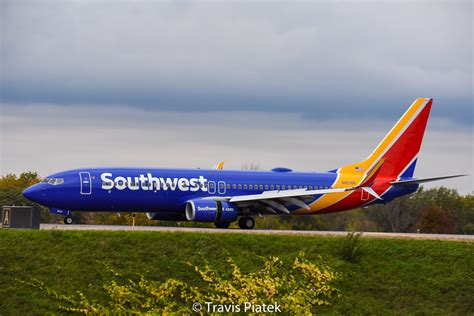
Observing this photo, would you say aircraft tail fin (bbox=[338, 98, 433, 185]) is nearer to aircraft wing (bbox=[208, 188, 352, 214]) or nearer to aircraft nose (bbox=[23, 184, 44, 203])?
aircraft wing (bbox=[208, 188, 352, 214])

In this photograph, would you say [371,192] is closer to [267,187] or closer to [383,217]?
[267,187]

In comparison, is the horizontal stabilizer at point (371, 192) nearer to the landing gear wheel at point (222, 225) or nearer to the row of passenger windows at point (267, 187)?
the row of passenger windows at point (267, 187)

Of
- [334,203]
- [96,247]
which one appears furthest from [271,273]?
[334,203]

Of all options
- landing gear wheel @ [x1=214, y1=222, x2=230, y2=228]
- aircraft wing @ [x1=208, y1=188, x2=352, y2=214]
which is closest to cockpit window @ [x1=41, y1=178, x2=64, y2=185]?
aircraft wing @ [x1=208, y1=188, x2=352, y2=214]

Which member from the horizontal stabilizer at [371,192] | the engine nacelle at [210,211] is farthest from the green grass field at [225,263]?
the horizontal stabilizer at [371,192]

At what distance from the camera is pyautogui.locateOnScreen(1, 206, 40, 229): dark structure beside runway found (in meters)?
45.3

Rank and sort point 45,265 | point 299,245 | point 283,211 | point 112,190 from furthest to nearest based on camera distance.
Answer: point 283,211
point 112,190
point 299,245
point 45,265

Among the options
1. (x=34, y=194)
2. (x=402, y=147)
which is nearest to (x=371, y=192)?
(x=402, y=147)

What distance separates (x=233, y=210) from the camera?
180 feet

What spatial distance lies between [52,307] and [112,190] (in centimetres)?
2163

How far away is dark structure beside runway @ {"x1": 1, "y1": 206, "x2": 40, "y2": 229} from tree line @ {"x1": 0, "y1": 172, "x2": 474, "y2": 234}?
80.3 feet

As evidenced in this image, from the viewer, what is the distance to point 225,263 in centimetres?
3588

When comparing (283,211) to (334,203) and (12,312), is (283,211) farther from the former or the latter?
(12,312)

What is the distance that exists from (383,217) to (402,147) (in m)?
27.0
